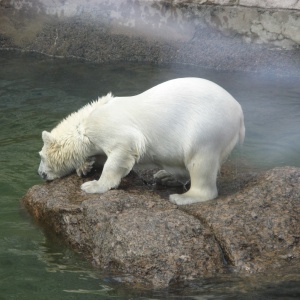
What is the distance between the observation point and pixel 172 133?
20.9 feet

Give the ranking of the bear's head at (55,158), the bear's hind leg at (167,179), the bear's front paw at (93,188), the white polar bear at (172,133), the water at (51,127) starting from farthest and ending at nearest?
1. the bear's hind leg at (167,179)
2. the bear's head at (55,158)
3. the bear's front paw at (93,188)
4. the white polar bear at (172,133)
5. the water at (51,127)

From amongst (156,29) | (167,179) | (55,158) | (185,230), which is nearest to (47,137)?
(55,158)

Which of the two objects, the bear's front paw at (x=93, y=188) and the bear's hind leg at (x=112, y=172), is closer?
the bear's hind leg at (x=112, y=172)

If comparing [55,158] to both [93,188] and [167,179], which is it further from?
[167,179]

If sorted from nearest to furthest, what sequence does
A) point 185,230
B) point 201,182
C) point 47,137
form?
1. point 185,230
2. point 201,182
3. point 47,137

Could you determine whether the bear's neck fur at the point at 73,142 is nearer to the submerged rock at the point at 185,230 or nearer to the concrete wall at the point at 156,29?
the submerged rock at the point at 185,230

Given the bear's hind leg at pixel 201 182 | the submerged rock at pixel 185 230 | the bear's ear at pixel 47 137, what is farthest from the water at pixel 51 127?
the bear's hind leg at pixel 201 182

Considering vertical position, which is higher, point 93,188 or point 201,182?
point 201,182

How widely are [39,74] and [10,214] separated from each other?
5.85m

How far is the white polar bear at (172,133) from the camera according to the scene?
629 cm

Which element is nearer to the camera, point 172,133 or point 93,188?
point 172,133

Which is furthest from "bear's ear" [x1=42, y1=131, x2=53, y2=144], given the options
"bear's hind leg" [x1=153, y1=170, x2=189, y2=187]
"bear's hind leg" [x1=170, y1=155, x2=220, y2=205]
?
"bear's hind leg" [x1=170, y1=155, x2=220, y2=205]

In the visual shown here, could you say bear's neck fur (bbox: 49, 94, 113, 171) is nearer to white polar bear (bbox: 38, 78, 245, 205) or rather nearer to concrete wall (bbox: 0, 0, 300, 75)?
white polar bear (bbox: 38, 78, 245, 205)

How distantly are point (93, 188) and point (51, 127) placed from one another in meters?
3.69
